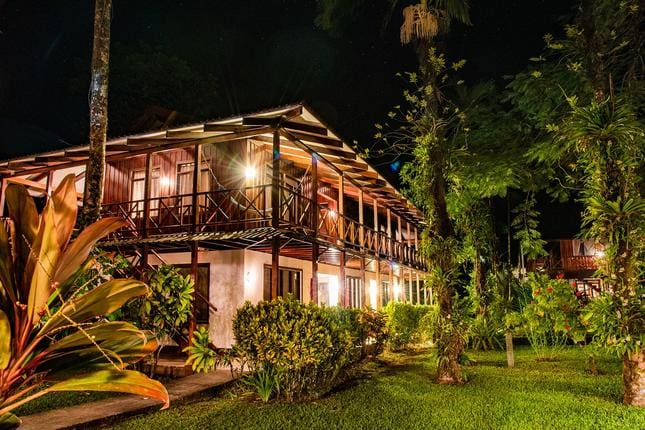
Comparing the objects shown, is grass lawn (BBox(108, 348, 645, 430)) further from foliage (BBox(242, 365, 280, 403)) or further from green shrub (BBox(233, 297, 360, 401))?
green shrub (BBox(233, 297, 360, 401))

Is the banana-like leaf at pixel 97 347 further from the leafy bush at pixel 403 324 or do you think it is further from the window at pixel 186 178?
the window at pixel 186 178

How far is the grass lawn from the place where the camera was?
5914 mm

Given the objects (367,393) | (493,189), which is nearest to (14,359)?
(367,393)

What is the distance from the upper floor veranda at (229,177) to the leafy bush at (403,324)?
2.29 metres

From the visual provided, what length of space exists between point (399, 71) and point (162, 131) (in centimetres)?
522

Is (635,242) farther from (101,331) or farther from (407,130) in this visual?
(101,331)

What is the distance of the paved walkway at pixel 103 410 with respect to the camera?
577 cm

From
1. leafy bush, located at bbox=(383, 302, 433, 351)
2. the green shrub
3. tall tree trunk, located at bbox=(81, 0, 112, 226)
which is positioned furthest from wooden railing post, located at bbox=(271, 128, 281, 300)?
leafy bush, located at bbox=(383, 302, 433, 351)

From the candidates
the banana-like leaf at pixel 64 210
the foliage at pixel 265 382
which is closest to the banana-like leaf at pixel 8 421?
the banana-like leaf at pixel 64 210

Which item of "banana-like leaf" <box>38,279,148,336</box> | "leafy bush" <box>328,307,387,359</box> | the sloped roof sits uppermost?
the sloped roof

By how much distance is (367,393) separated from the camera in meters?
7.82

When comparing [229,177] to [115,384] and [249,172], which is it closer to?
[249,172]

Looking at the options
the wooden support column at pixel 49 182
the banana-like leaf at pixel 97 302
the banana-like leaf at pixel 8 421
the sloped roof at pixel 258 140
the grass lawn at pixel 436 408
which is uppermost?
A: the sloped roof at pixel 258 140

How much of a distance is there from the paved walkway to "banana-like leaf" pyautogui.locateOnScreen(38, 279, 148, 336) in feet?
15.3
